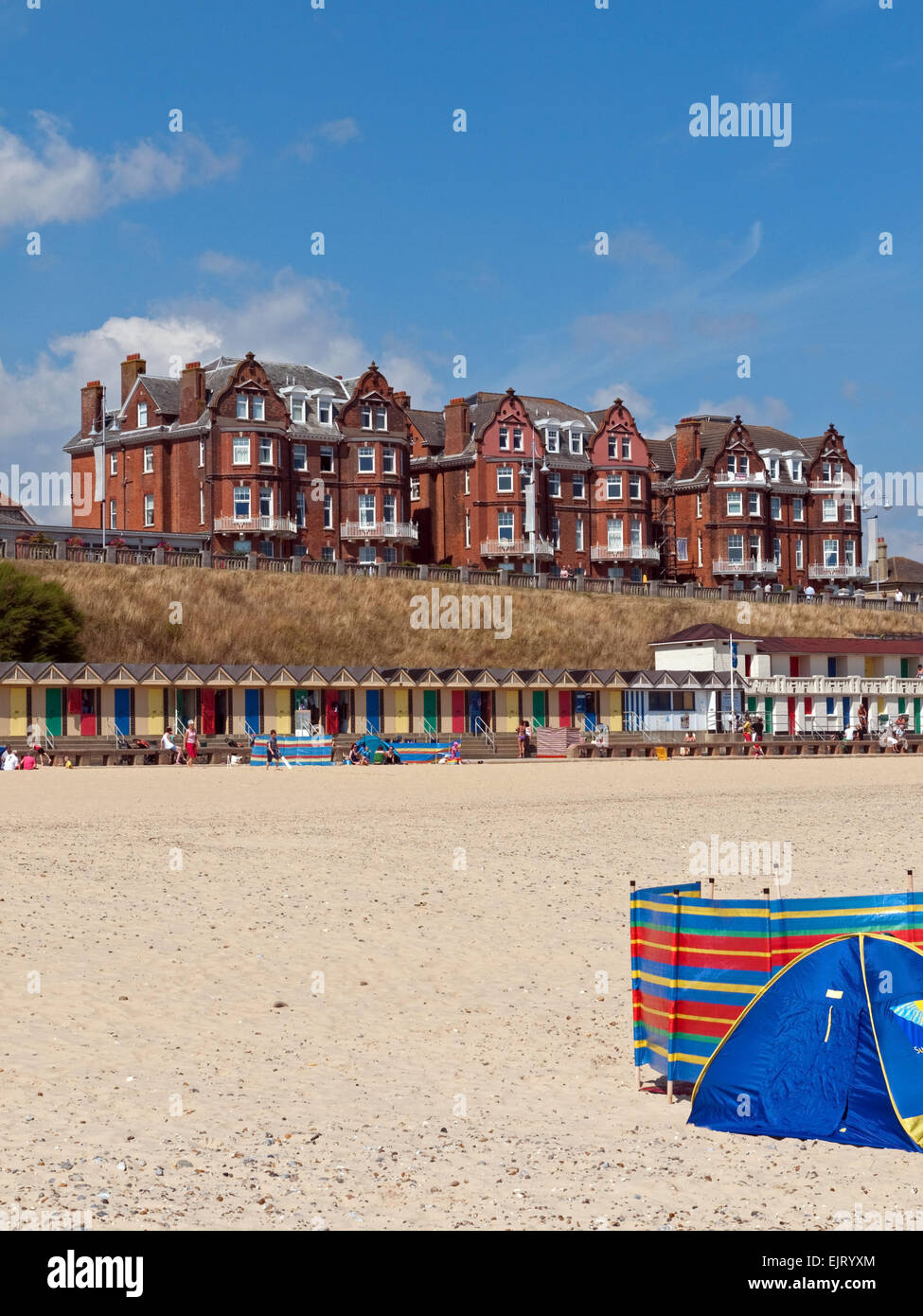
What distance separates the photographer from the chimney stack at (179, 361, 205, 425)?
83.4 m

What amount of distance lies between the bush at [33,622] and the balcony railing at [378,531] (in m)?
24.7

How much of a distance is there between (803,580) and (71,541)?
2141 inches

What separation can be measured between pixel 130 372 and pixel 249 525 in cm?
1455

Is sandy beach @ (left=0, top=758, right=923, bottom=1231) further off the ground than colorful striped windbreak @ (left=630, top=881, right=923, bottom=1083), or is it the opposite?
colorful striped windbreak @ (left=630, top=881, right=923, bottom=1083)

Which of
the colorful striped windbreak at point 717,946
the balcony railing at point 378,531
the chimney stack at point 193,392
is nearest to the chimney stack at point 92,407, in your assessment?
the chimney stack at point 193,392

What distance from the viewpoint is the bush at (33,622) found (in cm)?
6184

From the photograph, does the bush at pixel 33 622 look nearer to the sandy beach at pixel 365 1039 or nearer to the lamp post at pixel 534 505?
the lamp post at pixel 534 505

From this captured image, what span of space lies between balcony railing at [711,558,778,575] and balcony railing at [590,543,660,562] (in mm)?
4719

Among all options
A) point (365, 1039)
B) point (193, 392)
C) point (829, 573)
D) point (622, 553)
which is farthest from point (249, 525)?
point (365, 1039)

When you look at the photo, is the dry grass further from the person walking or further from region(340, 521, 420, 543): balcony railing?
the person walking

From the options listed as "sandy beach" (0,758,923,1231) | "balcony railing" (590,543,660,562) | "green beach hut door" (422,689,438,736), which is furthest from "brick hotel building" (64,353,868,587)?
"sandy beach" (0,758,923,1231)

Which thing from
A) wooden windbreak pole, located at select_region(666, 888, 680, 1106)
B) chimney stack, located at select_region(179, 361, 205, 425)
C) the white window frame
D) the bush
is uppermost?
chimney stack, located at select_region(179, 361, 205, 425)

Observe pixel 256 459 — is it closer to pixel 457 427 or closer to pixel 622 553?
pixel 457 427

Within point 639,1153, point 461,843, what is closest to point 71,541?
point 461,843
